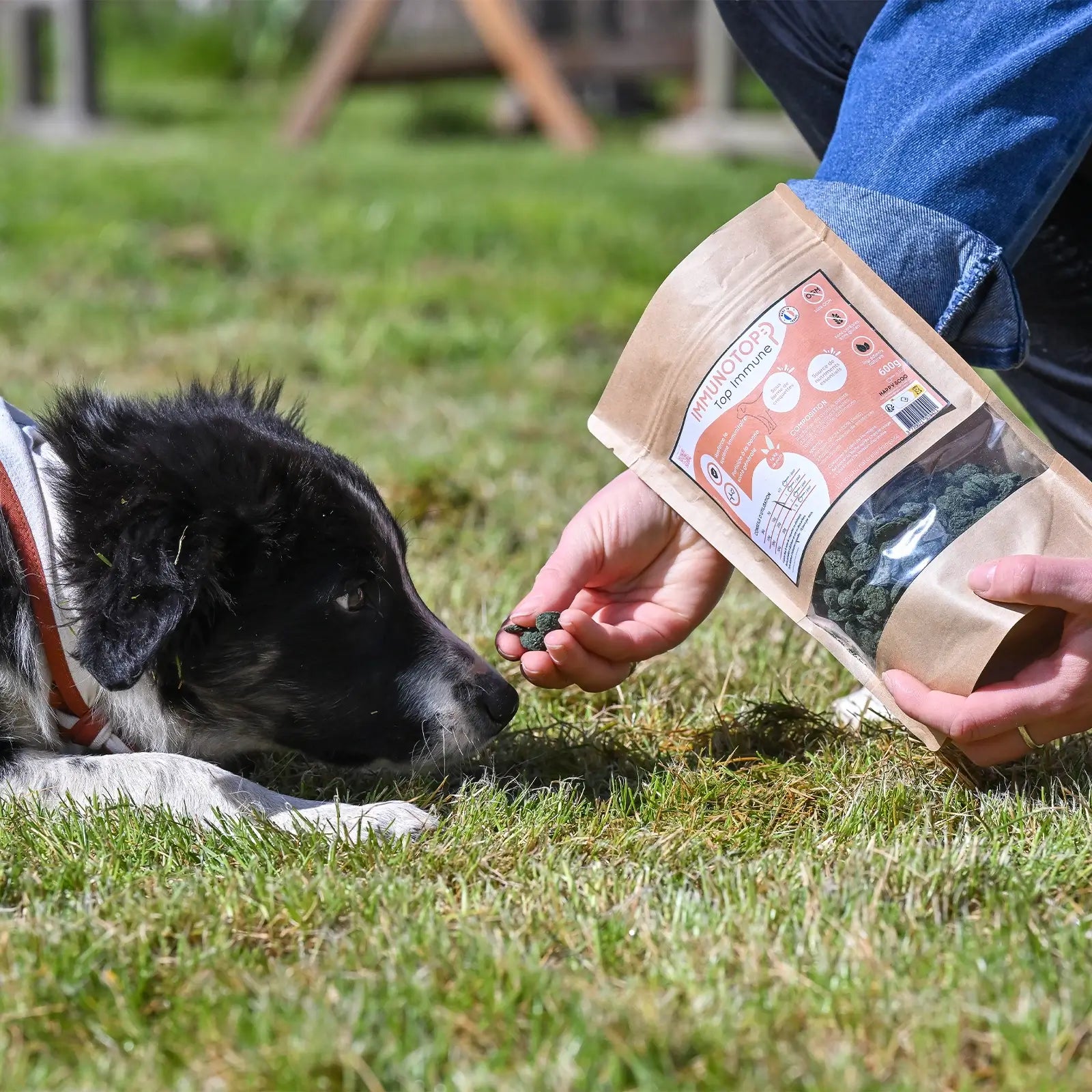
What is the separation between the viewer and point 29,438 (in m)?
2.59

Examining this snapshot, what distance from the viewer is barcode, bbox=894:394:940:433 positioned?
2.12m

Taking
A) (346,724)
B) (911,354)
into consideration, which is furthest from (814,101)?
(346,724)

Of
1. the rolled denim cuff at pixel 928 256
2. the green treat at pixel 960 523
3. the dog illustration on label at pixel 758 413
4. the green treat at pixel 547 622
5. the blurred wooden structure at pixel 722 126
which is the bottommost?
the blurred wooden structure at pixel 722 126

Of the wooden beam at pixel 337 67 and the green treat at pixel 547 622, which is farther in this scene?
the wooden beam at pixel 337 67

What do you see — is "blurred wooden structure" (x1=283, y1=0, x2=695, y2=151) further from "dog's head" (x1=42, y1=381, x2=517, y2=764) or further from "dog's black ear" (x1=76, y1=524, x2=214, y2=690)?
"dog's black ear" (x1=76, y1=524, x2=214, y2=690)

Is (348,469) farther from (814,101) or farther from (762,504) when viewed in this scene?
(814,101)

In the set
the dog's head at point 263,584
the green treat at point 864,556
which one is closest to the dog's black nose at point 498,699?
the dog's head at point 263,584

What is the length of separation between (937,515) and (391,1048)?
1.14 metres

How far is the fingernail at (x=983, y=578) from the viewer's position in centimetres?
199

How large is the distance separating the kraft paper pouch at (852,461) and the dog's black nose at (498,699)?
55 cm

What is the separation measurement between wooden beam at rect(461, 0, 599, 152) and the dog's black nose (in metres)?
10.1

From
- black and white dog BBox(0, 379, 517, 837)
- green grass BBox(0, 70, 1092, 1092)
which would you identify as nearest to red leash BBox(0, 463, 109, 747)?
black and white dog BBox(0, 379, 517, 837)

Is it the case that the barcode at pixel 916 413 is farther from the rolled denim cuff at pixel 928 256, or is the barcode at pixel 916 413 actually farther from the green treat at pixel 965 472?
the rolled denim cuff at pixel 928 256

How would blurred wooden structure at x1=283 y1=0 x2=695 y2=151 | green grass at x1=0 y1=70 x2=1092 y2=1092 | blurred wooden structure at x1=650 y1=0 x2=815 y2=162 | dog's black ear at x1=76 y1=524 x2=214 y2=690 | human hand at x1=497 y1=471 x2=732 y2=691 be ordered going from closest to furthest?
green grass at x1=0 y1=70 x2=1092 y2=1092 < dog's black ear at x1=76 y1=524 x2=214 y2=690 < human hand at x1=497 y1=471 x2=732 y2=691 < blurred wooden structure at x1=650 y1=0 x2=815 y2=162 < blurred wooden structure at x1=283 y1=0 x2=695 y2=151
